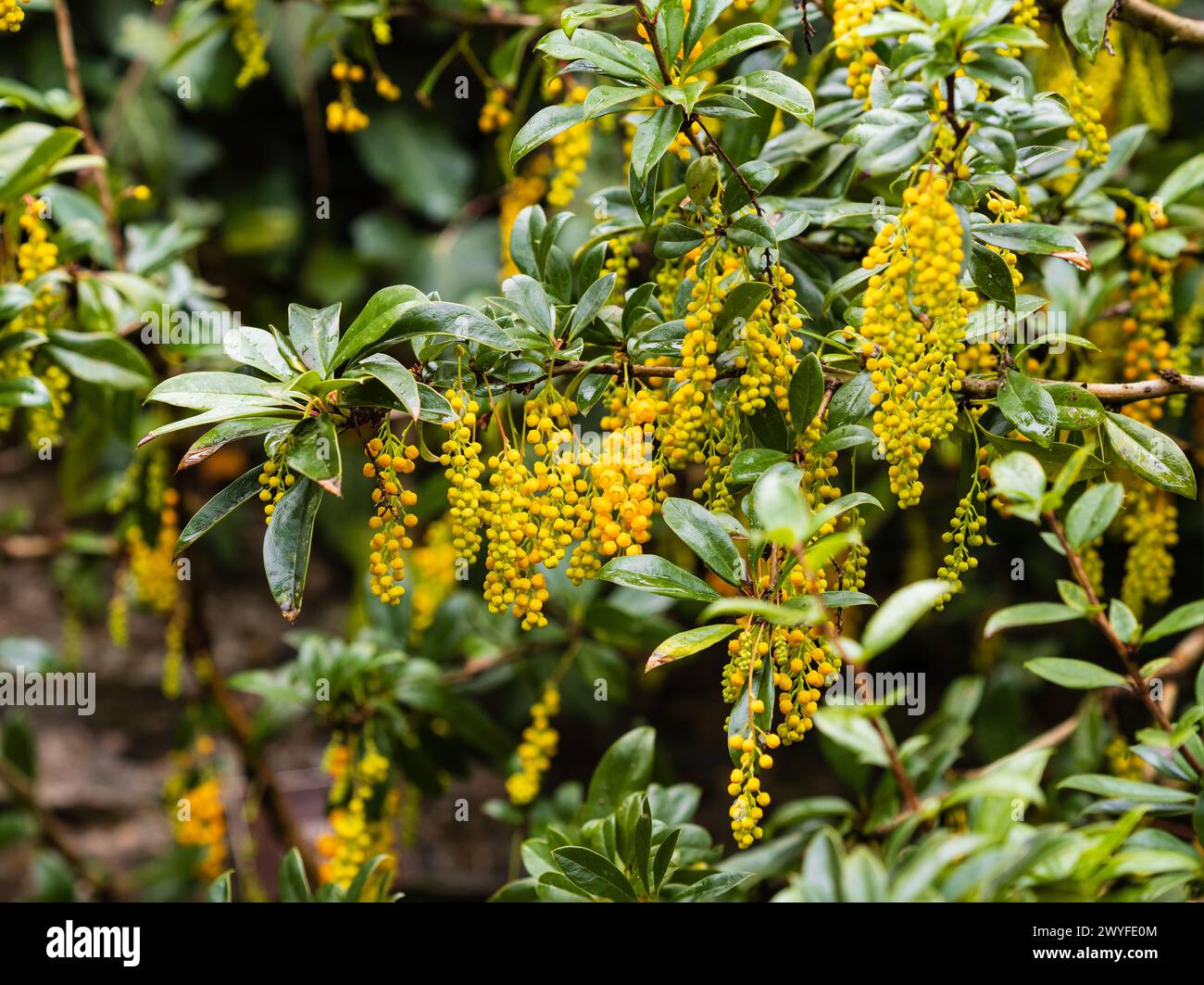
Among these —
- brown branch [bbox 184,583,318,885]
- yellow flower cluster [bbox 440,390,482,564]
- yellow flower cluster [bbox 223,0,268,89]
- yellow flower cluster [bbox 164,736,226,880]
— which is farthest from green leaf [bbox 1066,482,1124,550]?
yellow flower cluster [bbox 164,736,226,880]

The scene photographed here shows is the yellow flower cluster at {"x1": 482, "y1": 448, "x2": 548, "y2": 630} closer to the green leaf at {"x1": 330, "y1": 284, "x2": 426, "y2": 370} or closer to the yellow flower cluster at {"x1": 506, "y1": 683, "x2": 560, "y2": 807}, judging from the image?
the green leaf at {"x1": 330, "y1": 284, "x2": 426, "y2": 370}

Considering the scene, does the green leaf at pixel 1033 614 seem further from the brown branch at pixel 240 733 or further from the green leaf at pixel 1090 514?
the brown branch at pixel 240 733

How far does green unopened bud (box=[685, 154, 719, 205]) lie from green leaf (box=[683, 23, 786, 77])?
3.0 inches

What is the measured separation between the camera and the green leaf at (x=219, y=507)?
880 mm

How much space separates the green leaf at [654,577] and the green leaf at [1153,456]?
43cm

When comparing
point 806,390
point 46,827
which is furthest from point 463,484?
point 46,827

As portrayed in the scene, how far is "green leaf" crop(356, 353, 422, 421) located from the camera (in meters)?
0.82

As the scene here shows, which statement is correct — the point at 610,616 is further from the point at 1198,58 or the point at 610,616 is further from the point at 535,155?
the point at 1198,58

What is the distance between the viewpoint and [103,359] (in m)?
1.28

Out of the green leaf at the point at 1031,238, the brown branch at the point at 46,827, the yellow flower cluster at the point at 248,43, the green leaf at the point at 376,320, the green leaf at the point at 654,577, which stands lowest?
the brown branch at the point at 46,827

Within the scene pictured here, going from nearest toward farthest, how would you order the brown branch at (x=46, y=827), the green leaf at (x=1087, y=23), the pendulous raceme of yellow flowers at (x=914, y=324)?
the pendulous raceme of yellow flowers at (x=914, y=324) → the green leaf at (x=1087, y=23) → the brown branch at (x=46, y=827)

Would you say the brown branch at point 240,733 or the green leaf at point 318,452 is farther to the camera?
the brown branch at point 240,733

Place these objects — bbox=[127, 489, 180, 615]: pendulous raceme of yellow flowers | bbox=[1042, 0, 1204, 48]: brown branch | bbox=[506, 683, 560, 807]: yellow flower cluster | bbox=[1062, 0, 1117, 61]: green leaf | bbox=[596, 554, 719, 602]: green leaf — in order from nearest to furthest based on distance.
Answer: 1. bbox=[596, 554, 719, 602]: green leaf
2. bbox=[1062, 0, 1117, 61]: green leaf
3. bbox=[1042, 0, 1204, 48]: brown branch
4. bbox=[506, 683, 560, 807]: yellow flower cluster
5. bbox=[127, 489, 180, 615]: pendulous raceme of yellow flowers

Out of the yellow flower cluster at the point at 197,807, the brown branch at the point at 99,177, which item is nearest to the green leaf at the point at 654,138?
the brown branch at the point at 99,177
